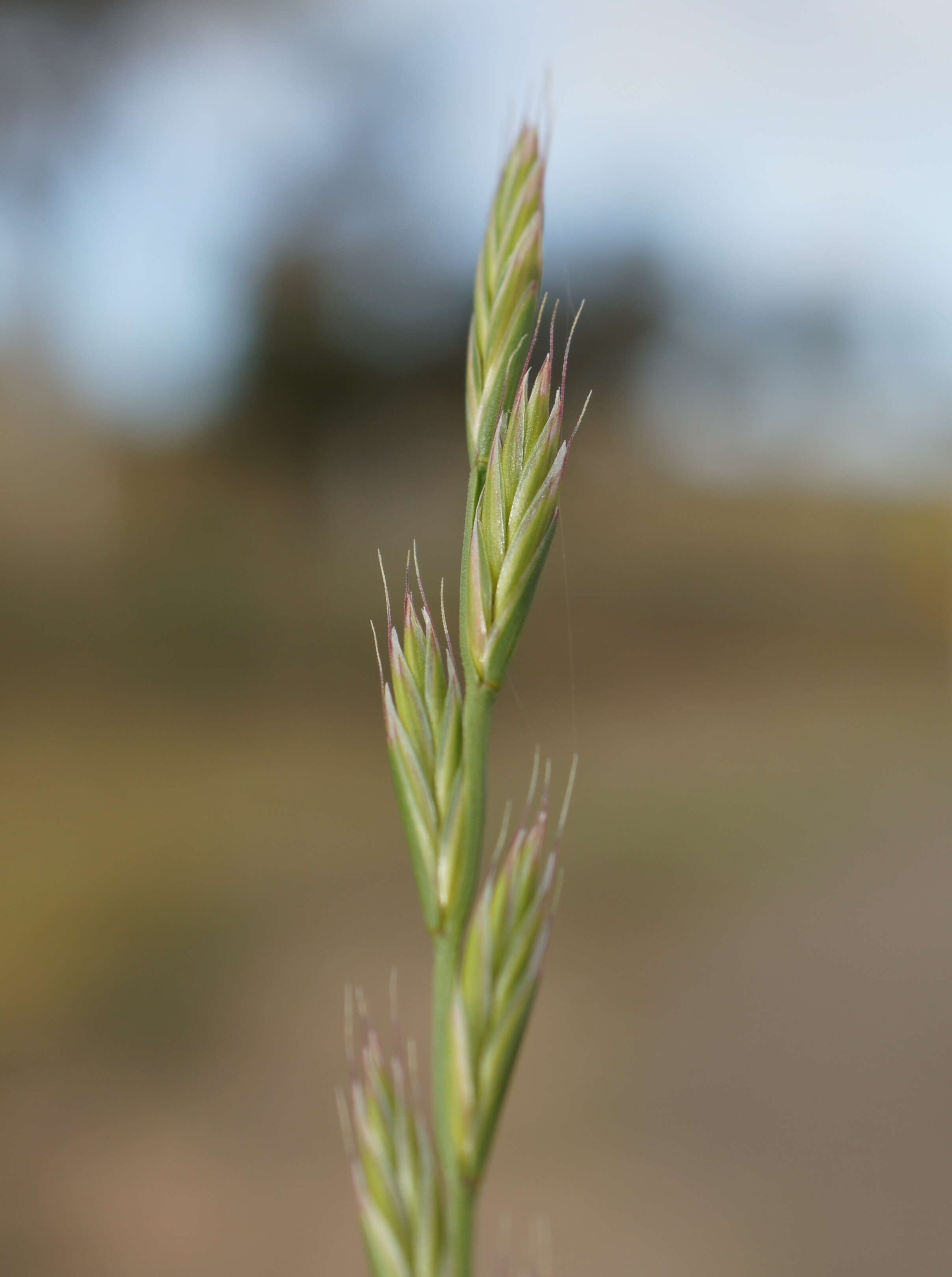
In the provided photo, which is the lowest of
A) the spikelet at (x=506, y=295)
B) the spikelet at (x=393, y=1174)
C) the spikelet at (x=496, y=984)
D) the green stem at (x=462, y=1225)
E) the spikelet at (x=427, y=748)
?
the spikelet at (x=393, y=1174)

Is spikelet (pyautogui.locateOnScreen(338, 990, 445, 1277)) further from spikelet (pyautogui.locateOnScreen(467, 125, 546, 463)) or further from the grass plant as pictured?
spikelet (pyautogui.locateOnScreen(467, 125, 546, 463))

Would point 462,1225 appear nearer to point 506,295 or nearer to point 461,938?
point 461,938

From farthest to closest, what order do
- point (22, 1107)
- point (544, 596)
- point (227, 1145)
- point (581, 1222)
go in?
point (544, 596) < point (22, 1107) < point (227, 1145) < point (581, 1222)

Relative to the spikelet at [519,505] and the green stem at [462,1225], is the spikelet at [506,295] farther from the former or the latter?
the green stem at [462,1225]

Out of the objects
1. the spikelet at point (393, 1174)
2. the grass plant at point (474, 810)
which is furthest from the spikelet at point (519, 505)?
the spikelet at point (393, 1174)

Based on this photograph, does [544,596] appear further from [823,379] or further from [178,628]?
[823,379]

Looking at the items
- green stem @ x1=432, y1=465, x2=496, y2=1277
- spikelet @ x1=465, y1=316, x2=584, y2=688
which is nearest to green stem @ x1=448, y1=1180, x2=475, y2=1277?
green stem @ x1=432, y1=465, x2=496, y2=1277

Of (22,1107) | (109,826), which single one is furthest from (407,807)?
(109,826)
